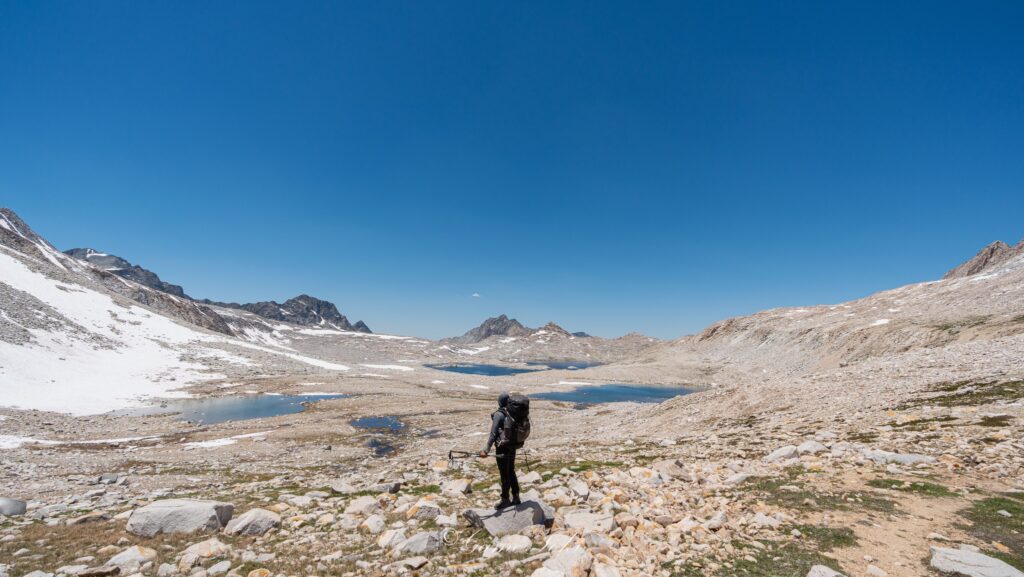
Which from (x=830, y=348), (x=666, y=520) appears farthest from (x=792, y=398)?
(x=830, y=348)

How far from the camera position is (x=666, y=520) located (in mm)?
10258

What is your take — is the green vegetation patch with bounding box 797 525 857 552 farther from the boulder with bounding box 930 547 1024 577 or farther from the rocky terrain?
the boulder with bounding box 930 547 1024 577

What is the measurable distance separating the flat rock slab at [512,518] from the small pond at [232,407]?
60459 millimetres

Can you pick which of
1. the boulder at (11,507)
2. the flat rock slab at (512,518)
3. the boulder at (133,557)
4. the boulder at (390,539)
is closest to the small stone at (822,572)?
the flat rock slab at (512,518)

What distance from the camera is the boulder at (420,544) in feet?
31.8

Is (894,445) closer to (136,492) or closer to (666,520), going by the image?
(666,520)

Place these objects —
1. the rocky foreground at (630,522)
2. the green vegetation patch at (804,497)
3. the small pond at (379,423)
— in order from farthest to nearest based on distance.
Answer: the small pond at (379,423) < the green vegetation patch at (804,497) < the rocky foreground at (630,522)

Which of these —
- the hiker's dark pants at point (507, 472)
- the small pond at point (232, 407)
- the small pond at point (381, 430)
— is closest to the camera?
the hiker's dark pants at point (507, 472)

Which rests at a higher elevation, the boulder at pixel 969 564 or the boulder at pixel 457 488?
the boulder at pixel 969 564

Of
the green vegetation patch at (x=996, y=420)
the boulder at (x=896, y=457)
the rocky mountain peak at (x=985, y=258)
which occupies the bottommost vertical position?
the boulder at (x=896, y=457)

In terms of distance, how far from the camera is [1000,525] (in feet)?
29.9

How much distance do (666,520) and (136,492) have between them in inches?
924

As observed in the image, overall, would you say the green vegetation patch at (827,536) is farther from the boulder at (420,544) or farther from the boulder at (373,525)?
the boulder at (373,525)

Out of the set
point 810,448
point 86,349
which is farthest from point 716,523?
point 86,349
